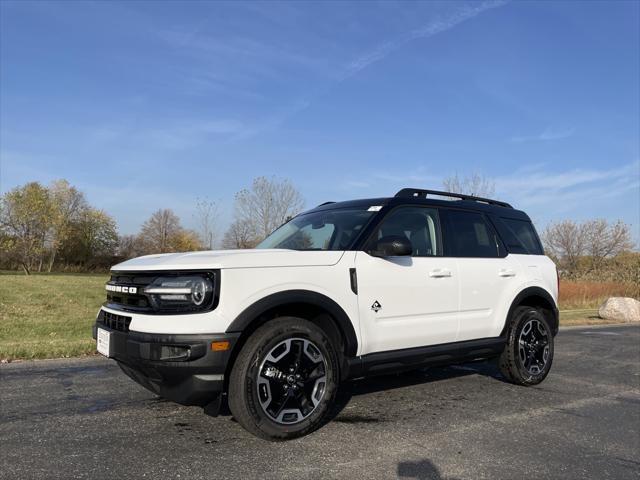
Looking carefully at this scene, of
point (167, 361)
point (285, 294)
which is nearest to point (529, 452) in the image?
point (285, 294)

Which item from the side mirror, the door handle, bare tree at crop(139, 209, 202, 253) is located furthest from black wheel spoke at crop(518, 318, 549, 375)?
bare tree at crop(139, 209, 202, 253)

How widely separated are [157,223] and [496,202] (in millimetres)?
72907

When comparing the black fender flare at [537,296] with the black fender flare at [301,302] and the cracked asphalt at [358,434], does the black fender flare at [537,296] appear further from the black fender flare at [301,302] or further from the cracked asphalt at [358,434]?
the black fender flare at [301,302]

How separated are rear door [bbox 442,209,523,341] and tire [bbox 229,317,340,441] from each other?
5.51 feet

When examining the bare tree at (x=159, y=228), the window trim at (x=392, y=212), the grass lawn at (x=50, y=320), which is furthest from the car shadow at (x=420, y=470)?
the bare tree at (x=159, y=228)

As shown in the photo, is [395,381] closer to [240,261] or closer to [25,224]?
→ [240,261]

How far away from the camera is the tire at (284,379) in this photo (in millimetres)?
3441

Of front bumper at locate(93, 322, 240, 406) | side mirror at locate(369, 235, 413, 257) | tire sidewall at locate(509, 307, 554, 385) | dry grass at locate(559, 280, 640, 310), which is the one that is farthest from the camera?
dry grass at locate(559, 280, 640, 310)

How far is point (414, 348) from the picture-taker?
4.40m

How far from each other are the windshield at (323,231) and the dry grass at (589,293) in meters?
17.7

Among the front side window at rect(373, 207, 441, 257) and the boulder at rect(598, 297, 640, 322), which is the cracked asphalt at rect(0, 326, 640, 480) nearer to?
the front side window at rect(373, 207, 441, 257)

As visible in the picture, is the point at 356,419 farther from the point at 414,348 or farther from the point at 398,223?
the point at 398,223

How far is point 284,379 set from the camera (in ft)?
11.8

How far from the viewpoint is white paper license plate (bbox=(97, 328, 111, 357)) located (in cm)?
378
